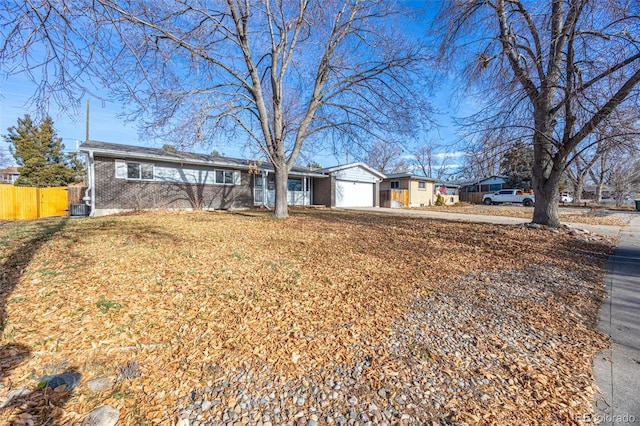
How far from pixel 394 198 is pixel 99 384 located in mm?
23940

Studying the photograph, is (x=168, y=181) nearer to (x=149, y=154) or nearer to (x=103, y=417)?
(x=149, y=154)

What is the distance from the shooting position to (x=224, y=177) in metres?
15.8

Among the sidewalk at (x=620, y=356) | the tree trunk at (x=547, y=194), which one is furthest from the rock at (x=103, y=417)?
the tree trunk at (x=547, y=194)

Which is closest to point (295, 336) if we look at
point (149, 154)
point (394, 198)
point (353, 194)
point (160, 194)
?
point (149, 154)

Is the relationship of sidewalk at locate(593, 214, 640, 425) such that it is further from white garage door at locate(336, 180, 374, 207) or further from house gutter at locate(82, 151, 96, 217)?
white garage door at locate(336, 180, 374, 207)

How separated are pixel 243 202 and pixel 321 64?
363 inches

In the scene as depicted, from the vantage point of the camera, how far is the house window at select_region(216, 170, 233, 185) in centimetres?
1555

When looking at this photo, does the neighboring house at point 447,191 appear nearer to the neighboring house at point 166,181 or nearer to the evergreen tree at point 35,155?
the neighboring house at point 166,181

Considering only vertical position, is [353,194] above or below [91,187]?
above

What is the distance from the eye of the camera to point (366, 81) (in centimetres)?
1082

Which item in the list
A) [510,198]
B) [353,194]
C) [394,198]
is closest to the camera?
[353,194]

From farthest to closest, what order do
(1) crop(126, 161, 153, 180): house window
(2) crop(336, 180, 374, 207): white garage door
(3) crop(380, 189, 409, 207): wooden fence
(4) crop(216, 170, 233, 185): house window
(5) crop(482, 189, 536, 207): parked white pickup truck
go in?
(5) crop(482, 189, 536, 207): parked white pickup truck
(3) crop(380, 189, 409, 207): wooden fence
(2) crop(336, 180, 374, 207): white garage door
(4) crop(216, 170, 233, 185): house window
(1) crop(126, 161, 153, 180): house window

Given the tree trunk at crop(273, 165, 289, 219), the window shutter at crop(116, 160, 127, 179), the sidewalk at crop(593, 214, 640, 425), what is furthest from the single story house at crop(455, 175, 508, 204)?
the window shutter at crop(116, 160, 127, 179)

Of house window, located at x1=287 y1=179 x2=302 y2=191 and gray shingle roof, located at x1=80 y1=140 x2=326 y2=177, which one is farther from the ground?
gray shingle roof, located at x1=80 y1=140 x2=326 y2=177
